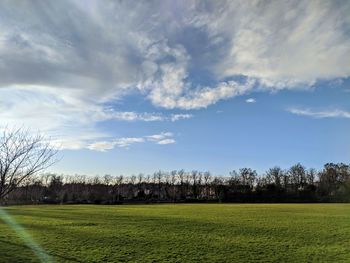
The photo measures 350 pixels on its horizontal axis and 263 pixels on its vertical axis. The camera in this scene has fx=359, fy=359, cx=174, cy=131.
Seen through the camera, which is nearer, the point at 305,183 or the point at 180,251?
the point at 180,251

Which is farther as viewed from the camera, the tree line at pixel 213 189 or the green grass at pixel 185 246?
the tree line at pixel 213 189

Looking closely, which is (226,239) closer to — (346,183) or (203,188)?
(346,183)

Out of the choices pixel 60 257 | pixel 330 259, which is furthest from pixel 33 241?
pixel 330 259

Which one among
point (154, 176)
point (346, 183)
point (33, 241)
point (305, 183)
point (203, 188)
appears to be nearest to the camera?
point (33, 241)

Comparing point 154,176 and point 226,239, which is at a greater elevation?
point 154,176

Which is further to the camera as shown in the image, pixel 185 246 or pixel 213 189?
pixel 213 189

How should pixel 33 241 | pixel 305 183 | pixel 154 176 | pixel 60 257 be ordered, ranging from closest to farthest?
pixel 60 257
pixel 33 241
pixel 305 183
pixel 154 176

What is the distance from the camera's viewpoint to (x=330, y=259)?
1792 cm

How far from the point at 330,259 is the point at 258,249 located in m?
4.01

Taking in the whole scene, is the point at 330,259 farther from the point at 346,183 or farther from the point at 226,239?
the point at 346,183

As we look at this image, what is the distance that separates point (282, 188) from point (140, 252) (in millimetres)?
135257

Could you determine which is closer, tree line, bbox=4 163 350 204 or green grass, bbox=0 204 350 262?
green grass, bbox=0 204 350 262

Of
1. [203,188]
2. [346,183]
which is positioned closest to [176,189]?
[203,188]

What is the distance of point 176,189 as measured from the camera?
169 m
